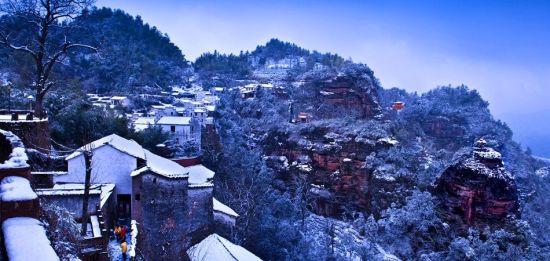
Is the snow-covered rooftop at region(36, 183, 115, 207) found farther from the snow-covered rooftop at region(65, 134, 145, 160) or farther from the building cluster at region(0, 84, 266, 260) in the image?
the snow-covered rooftop at region(65, 134, 145, 160)

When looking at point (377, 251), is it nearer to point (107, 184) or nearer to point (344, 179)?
point (344, 179)

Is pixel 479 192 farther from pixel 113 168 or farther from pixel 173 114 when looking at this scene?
pixel 173 114

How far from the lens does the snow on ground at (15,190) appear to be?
439cm

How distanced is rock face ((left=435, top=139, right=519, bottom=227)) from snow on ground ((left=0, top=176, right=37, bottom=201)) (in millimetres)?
28692

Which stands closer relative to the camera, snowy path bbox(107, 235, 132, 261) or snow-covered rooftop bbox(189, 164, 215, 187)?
snowy path bbox(107, 235, 132, 261)

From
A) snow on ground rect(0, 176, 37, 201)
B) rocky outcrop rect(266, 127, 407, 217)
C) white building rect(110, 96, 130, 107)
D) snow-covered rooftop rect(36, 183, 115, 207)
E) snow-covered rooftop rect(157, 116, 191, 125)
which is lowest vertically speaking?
rocky outcrop rect(266, 127, 407, 217)

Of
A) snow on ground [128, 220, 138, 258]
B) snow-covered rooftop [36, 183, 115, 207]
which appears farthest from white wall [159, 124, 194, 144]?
snow on ground [128, 220, 138, 258]

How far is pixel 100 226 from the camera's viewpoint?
50.7ft

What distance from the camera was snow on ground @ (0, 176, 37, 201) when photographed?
4.39 meters

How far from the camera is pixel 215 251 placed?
62.2 feet

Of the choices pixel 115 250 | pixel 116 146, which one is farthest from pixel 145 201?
pixel 116 146

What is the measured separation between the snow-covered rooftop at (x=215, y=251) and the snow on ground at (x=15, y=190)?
46.2 feet

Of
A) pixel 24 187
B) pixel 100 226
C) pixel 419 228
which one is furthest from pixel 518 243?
A: pixel 24 187

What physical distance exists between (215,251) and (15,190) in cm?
1512
